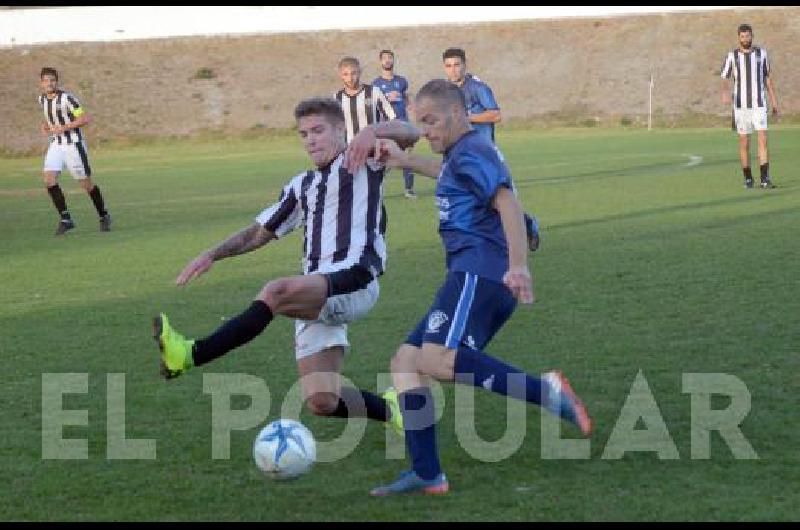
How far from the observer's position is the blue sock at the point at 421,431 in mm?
5188

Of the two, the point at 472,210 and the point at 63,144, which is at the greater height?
the point at 63,144

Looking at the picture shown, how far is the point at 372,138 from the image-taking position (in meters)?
5.93

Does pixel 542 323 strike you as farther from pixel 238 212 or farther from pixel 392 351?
pixel 238 212

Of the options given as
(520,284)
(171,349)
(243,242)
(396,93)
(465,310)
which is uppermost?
(396,93)

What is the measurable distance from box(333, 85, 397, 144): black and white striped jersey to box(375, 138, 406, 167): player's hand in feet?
38.4

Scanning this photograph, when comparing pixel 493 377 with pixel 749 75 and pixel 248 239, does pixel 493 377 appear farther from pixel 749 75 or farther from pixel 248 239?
pixel 749 75

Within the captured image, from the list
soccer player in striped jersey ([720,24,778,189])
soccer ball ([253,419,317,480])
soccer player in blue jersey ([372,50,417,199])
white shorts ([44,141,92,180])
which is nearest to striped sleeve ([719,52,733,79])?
soccer player in striped jersey ([720,24,778,189])

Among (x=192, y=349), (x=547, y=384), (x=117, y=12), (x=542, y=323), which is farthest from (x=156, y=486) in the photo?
(x=117, y=12)

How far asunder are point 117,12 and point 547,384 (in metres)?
48.1

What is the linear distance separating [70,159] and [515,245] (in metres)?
12.5

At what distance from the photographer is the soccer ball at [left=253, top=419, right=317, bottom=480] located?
5.33 m

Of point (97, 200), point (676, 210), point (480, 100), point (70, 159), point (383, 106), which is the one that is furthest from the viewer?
point (383, 106)

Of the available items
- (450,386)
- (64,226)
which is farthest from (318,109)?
(64,226)

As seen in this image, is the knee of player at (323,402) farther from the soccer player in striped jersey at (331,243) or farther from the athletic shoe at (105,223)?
the athletic shoe at (105,223)
